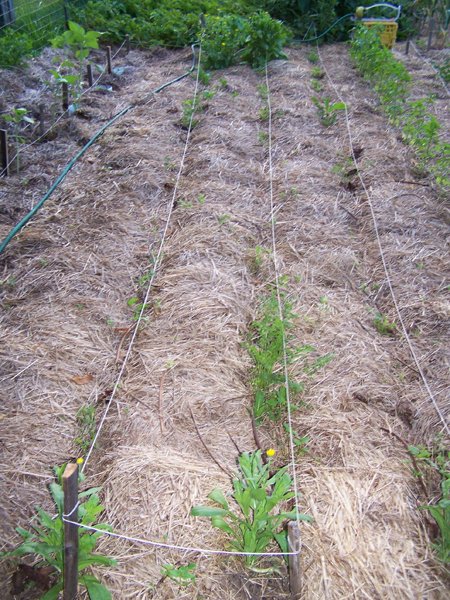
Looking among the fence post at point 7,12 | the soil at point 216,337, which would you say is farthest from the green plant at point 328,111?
the fence post at point 7,12

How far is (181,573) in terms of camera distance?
1.88 m

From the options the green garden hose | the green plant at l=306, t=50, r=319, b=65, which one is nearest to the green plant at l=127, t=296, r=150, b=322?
the green garden hose

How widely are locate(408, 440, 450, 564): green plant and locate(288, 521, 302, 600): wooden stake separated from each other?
0.56m

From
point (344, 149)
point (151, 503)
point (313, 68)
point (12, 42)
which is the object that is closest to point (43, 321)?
point (151, 503)

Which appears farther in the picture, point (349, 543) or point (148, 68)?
point (148, 68)

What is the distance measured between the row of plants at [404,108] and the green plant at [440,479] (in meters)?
2.61

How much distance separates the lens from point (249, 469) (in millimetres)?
2010

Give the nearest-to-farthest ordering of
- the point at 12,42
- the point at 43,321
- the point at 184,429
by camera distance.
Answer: the point at 184,429
the point at 43,321
the point at 12,42

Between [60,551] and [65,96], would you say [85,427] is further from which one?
[65,96]

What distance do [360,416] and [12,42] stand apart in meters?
6.27

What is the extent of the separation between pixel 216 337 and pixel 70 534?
1.49 meters

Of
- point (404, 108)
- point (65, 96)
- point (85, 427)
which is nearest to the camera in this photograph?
point (85, 427)

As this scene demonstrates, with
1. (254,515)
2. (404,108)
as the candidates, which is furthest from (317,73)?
(254,515)

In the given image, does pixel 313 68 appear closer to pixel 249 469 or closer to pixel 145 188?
pixel 145 188
